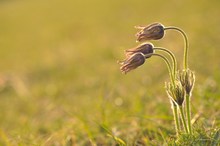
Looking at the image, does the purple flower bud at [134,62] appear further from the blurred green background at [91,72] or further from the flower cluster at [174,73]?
the blurred green background at [91,72]

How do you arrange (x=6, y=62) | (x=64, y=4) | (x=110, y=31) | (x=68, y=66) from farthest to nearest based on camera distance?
(x=64, y=4) → (x=110, y=31) → (x=6, y=62) → (x=68, y=66)

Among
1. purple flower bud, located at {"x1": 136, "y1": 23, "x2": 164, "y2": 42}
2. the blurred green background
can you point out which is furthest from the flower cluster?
the blurred green background

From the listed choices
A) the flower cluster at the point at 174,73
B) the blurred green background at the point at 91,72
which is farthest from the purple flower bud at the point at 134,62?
the blurred green background at the point at 91,72

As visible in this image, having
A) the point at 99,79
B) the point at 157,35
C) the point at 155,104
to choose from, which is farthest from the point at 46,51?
the point at 157,35

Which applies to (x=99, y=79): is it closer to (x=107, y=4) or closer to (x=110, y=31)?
(x=110, y=31)

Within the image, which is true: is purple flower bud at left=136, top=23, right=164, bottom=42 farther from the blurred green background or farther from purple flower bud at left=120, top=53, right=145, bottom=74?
the blurred green background

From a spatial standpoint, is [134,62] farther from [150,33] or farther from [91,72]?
[91,72]

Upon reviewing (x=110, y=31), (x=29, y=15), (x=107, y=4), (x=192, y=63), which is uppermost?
(x=29, y=15)
